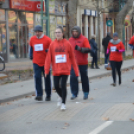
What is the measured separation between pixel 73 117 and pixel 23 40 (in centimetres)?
2062

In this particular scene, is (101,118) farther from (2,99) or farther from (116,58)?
(116,58)

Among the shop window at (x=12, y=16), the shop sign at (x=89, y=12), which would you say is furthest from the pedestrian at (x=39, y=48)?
the shop sign at (x=89, y=12)

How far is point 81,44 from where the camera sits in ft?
31.3

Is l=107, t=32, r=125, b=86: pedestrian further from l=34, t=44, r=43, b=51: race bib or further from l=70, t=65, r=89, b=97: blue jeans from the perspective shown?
l=34, t=44, r=43, b=51: race bib

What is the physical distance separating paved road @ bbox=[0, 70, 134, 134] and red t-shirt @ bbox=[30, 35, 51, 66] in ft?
3.47

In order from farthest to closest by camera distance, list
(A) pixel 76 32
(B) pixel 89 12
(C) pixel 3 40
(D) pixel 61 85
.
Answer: (B) pixel 89 12, (C) pixel 3 40, (A) pixel 76 32, (D) pixel 61 85

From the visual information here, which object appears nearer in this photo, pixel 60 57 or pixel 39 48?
pixel 60 57

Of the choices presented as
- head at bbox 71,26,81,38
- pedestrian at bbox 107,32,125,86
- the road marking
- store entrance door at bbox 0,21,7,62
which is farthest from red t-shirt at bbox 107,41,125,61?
store entrance door at bbox 0,21,7,62

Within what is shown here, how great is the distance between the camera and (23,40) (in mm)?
27672

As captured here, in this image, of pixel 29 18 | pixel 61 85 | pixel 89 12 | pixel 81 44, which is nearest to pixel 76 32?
pixel 81 44

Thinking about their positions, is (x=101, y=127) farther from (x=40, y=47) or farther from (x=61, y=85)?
(x=40, y=47)

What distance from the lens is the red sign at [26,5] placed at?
25.4 metres

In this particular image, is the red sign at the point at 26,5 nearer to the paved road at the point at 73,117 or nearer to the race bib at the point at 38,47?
the paved road at the point at 73,117

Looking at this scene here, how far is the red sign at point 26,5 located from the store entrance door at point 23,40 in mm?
1379
